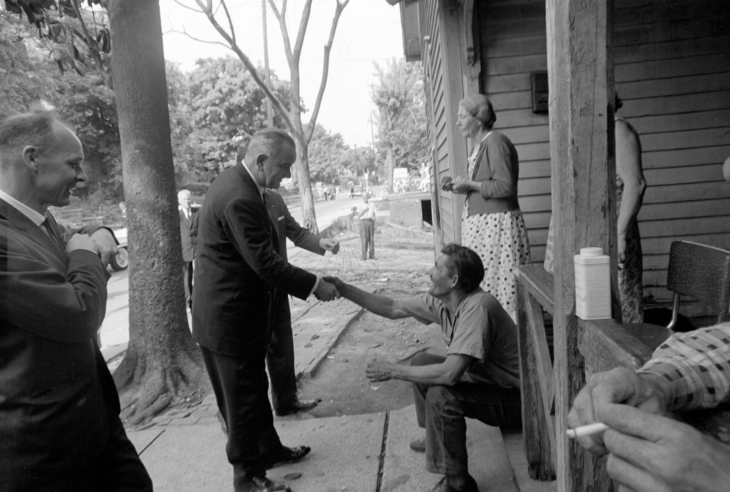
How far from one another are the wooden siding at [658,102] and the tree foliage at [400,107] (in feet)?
154

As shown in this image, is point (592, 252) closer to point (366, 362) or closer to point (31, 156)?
point (31, 156)

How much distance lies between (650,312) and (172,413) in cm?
359

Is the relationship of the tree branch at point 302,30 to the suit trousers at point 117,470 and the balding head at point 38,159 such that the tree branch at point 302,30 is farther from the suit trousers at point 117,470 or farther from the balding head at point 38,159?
the suit trousers at point 117,470

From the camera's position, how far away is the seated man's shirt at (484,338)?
8.62 feet

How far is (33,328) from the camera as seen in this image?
1638mm

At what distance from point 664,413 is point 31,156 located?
1853mm

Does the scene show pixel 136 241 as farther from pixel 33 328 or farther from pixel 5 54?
pixel 5 54

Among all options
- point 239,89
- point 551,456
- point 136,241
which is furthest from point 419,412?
point 239,89

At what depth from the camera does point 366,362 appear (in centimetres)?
543

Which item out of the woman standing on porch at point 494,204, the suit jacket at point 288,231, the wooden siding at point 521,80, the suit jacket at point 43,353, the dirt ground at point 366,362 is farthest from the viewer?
the wooden siding at point 521,80

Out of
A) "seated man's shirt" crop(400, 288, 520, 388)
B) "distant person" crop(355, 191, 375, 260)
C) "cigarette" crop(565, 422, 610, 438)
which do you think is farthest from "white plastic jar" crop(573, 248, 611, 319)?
"distant person" crop(355, 191, 375, 260)

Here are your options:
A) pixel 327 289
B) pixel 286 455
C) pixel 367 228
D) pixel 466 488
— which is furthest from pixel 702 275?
pixel 367 228

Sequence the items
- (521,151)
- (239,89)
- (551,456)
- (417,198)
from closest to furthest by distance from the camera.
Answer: (551,456) < (521,151) < (417,198) < (239,89)

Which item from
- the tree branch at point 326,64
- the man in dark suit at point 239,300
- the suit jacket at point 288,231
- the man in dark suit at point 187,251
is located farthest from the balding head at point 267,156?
the tree branch at point 326,64
